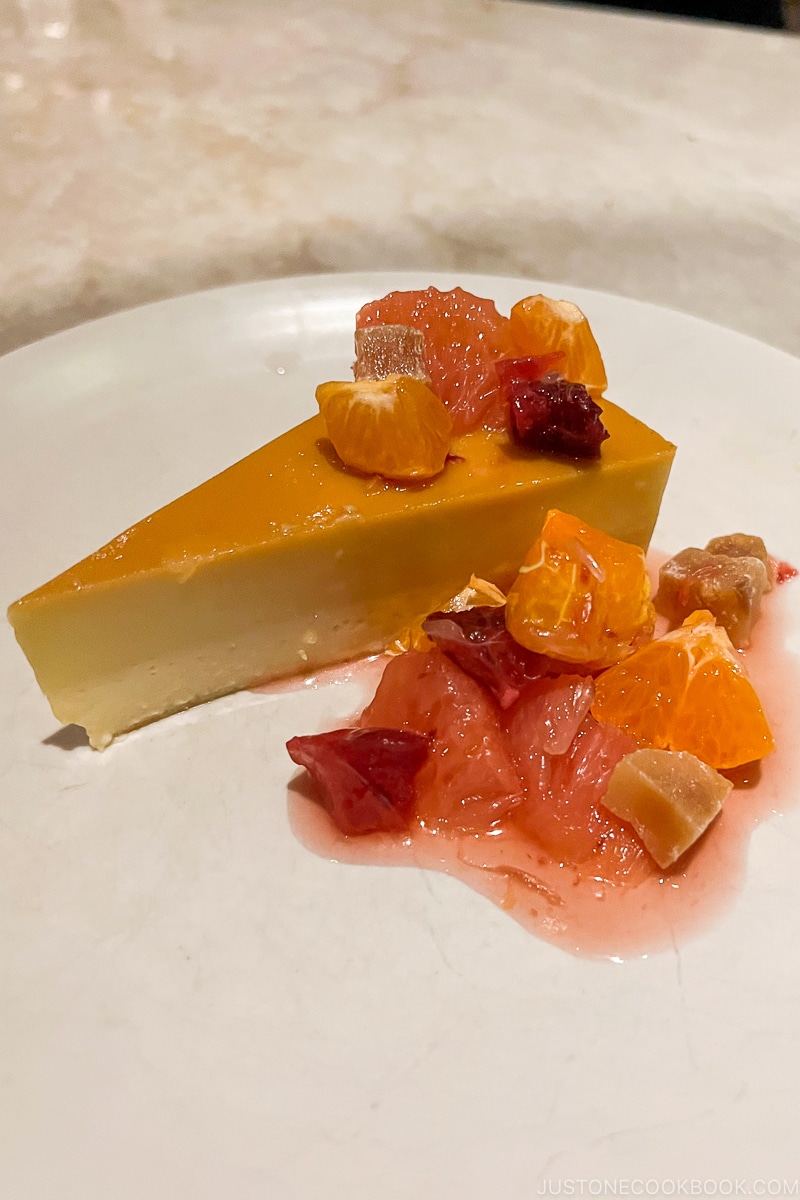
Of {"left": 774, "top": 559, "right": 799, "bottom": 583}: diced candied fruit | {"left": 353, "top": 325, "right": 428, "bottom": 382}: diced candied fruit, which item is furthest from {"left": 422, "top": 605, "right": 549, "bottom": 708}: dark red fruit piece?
{"left": 774, "top": 559, "right": 799, "bottom": 583}: diced candied fruit

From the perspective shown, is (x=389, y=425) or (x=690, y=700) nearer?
(x=690, y=700)

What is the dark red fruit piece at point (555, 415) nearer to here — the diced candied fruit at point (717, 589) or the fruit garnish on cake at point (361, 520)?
the fruit garnish on cake at point (361, 520)

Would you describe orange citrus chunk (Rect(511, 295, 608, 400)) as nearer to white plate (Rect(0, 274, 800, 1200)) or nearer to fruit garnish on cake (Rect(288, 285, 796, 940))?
fruit garnish on cake (Rect(288, 285, 796, 940))

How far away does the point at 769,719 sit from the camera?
66.7 inches

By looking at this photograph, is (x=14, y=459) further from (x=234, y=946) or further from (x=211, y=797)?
(x=234, y=946)

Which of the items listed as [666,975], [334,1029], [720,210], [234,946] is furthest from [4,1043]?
[720,210]

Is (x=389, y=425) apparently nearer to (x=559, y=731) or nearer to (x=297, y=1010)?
(x=559, y=731)

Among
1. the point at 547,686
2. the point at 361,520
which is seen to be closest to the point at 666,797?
the point at 547,686

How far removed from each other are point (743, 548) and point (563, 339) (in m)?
0.65

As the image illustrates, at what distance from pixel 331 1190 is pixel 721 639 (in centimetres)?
115

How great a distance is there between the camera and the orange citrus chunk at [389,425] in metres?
1.71

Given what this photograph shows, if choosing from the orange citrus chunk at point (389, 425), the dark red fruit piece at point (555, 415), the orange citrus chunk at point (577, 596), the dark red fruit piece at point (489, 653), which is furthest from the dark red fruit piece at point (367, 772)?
the dark red fruit piece at point (555, 415)

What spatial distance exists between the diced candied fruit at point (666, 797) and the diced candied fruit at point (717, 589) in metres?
0.45

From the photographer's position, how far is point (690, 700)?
157 centimetres
